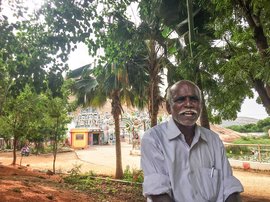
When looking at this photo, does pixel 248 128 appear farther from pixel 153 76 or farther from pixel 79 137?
pixel 153 76

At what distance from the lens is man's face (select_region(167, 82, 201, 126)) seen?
1.42m

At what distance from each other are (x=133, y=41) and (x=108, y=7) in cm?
190

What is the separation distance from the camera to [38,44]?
4.39 meters

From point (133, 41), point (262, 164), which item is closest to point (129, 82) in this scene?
point (133, 41)

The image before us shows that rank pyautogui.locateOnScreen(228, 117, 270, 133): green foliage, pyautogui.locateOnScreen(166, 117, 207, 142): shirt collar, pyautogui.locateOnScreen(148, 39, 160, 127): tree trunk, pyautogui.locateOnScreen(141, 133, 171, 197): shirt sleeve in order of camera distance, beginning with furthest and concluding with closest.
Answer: pyautogui.locateOnScreen(228, 117, 270, 133): green foliage → pyautogui.locateOnScreen(148, 39, 160, 127): tree trunk → pyautogui.locateOnScreen(166, 117, 207, 142): shirt collar → pyautogui.locateOnScreen(141, 133, 171, 197): shirt sleeve

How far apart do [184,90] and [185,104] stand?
2.9 inches

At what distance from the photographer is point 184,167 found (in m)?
1.31

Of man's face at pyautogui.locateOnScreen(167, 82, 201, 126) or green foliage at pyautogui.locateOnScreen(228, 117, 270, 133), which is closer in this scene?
man's face at pyautogui.locateOnScreen(167, 82, 201, 126)

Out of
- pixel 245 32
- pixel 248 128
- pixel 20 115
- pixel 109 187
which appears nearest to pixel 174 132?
pixel 245 32

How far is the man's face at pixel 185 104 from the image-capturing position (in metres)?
1.42

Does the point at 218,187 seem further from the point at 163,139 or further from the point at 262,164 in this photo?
the point at 262,164

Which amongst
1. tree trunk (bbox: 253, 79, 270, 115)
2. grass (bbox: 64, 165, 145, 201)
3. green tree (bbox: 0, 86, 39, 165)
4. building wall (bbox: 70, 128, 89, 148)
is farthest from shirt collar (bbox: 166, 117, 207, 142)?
building wall (bbox: 70, 128, 89, 148)

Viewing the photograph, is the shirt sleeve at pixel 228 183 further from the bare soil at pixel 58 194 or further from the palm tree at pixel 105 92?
the palm tree at pixel 105 92

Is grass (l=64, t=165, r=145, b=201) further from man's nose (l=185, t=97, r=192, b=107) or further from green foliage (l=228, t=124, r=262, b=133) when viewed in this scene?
green foliage (l=228, t=124, r=262, b=133)
